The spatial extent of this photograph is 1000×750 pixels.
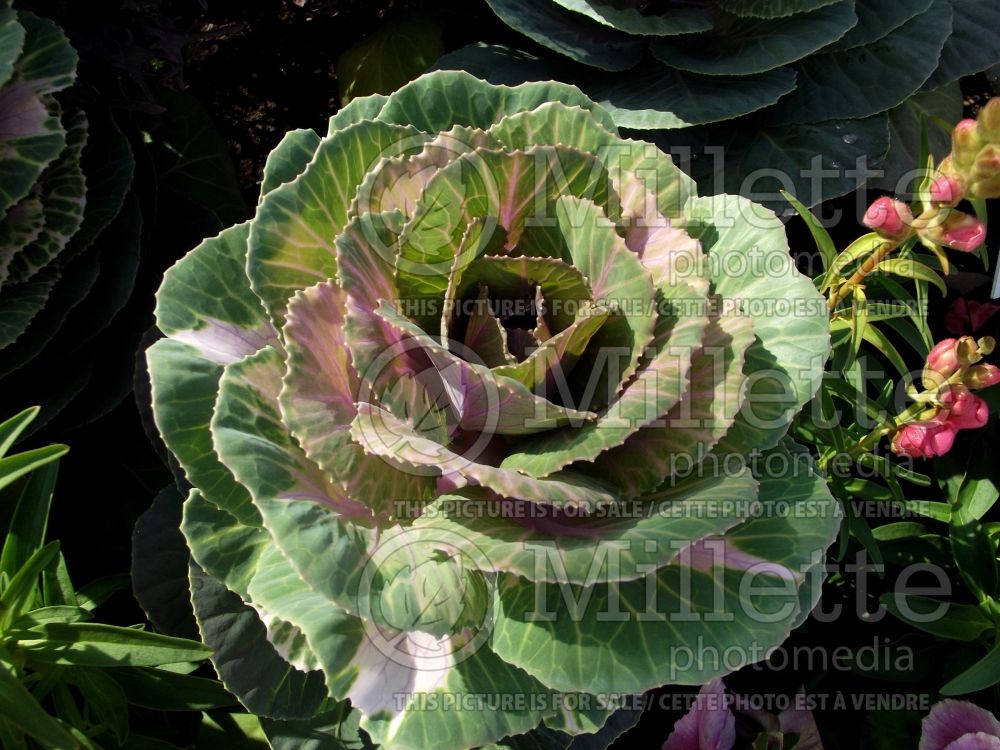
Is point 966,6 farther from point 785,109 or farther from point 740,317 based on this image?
point 740,317

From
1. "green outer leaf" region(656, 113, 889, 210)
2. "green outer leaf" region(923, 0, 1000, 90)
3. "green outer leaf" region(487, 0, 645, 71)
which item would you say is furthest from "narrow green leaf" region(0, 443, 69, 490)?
"green outer leaf" region(923, 0, 1000, 90)

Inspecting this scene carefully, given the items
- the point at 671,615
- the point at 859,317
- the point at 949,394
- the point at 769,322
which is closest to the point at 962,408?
the point at 949,394

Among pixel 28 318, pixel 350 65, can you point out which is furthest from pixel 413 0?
pixel 28 318

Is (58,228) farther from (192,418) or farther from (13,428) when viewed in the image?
(192,418)

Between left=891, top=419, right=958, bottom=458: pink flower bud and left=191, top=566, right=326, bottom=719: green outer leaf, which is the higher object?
left=891, top=419, right=958, bottom=458: pink flower bud

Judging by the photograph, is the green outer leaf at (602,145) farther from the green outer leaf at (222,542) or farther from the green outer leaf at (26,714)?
the green outer leaf at (26,714)

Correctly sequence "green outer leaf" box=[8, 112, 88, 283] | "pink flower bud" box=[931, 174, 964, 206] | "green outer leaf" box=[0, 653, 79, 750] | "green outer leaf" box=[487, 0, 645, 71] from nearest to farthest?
"green outer leaf" box=[0, 653, 79, 750]
"pink flower bud" box=[931, 174, 964, 206]
"green outer leaf" box=[8, 112, 88, 283]
"green outer leaf" box=[487, 0, 645, 71]

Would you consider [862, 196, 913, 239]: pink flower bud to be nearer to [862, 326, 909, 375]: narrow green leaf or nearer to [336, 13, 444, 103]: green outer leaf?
[862, 326, 909, 375]: narrow green leaf

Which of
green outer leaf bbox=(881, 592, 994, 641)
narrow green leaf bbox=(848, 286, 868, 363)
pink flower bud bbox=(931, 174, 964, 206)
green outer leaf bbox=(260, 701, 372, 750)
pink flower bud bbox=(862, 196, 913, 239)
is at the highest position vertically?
pink flower bud bbox=(931, 174, 964, 206)

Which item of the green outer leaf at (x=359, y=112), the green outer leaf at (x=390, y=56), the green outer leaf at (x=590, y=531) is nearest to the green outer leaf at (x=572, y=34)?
the green outer leaf at (x=390, y=56)
